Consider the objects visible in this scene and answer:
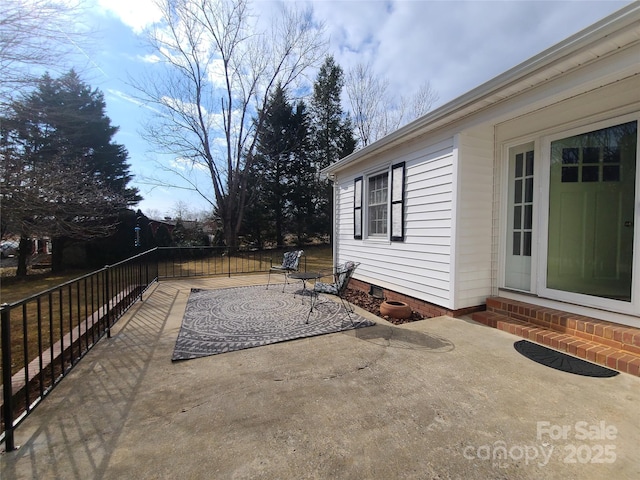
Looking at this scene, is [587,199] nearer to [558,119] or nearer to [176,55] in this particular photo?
[558,119]

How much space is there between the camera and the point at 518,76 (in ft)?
9.12

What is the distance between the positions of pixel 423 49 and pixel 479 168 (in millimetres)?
3964

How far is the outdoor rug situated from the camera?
3.13 m

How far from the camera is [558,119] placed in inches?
129

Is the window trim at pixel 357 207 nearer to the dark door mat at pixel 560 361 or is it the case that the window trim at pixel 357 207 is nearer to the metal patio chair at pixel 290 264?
the metal patio chair at pixel 290 264

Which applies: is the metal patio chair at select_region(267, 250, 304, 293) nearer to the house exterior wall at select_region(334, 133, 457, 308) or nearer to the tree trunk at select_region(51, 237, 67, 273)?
the house exterior wall at select_region(334, 133, 457, 308)

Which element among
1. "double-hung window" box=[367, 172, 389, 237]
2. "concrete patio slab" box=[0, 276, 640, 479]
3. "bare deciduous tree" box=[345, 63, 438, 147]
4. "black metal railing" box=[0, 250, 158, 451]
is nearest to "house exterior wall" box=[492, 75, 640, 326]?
"concrete patio slab" box=[0, 276, 640, 479]

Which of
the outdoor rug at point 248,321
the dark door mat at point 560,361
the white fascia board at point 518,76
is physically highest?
the white fascia board at point 518,76

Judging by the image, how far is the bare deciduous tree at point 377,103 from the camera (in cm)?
1595

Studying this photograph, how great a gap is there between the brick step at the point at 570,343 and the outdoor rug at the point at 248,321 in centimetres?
154

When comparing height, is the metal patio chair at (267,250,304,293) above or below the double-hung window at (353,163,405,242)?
below

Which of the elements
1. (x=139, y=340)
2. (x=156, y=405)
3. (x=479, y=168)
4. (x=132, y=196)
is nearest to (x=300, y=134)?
(x=132, y=196)

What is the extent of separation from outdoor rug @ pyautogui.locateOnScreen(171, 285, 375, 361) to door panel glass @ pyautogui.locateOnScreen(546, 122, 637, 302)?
244 centimetres

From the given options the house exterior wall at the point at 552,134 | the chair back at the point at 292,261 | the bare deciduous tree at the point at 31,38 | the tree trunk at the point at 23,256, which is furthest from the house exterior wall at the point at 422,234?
the tree trunk at the point at 23,256
